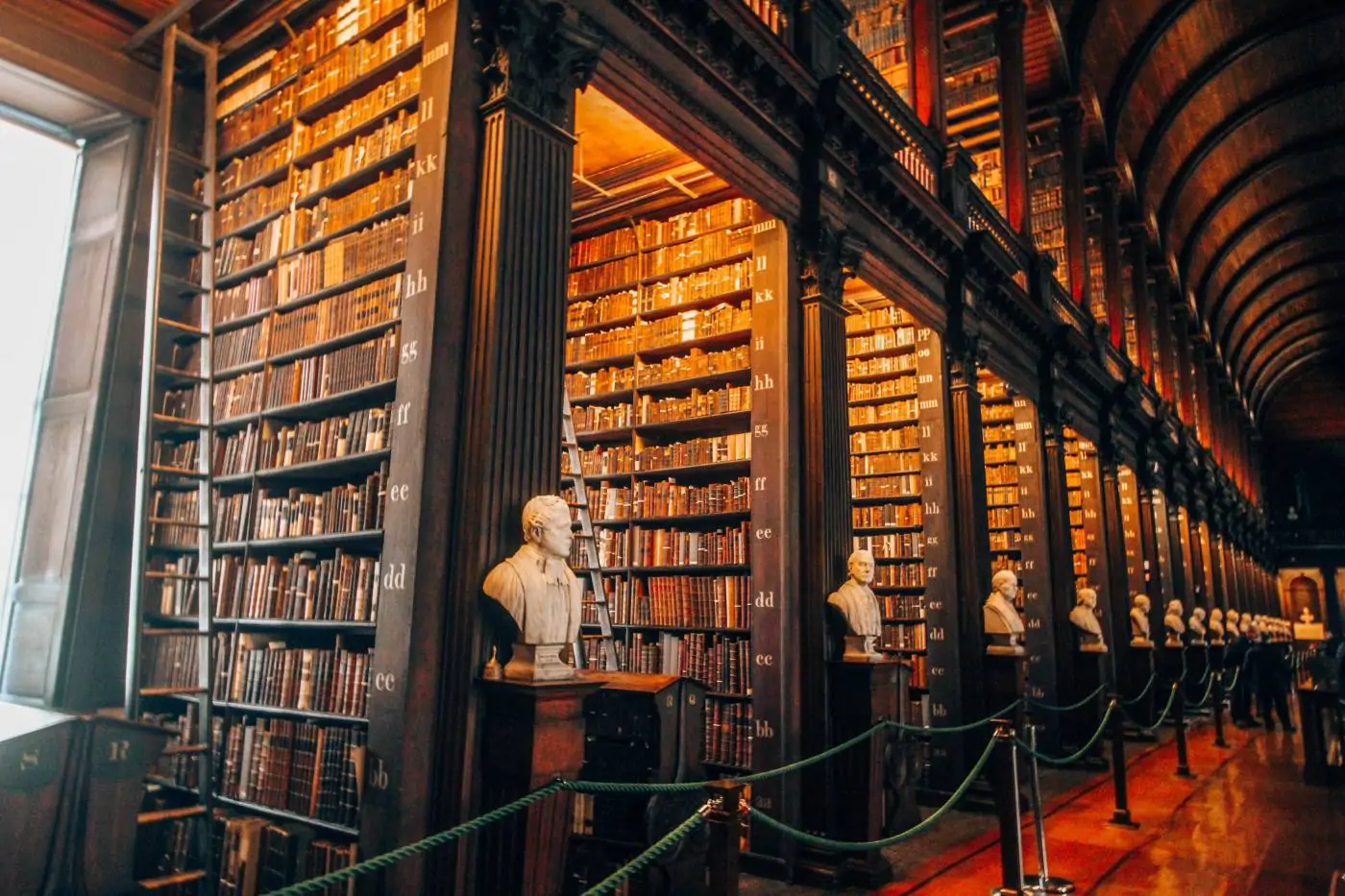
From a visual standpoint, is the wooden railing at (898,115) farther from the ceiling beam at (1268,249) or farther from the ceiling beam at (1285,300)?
the ceiling beam at (1285,300)

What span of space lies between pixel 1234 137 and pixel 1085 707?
11.9 m

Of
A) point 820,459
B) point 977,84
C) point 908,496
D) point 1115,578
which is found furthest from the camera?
point 1115,578

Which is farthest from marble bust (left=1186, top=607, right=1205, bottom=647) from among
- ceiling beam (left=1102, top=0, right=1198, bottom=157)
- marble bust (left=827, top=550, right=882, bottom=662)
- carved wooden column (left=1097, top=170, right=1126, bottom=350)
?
marble bust (left=827, top=550, right=882, bottom=662)

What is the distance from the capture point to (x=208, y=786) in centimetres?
335

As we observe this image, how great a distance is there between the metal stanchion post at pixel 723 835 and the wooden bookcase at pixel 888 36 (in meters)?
5.78

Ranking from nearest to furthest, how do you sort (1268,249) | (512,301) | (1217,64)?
1. (512,301)
2. (1217,64)
3. (1268,249)

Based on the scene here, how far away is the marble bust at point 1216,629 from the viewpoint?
11.7m

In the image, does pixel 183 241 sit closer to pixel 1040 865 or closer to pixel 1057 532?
pixel 1040 865

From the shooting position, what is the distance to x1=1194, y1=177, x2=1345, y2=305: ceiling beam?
55.4ft

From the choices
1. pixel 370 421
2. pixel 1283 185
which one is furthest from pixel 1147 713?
pixel 1283 185

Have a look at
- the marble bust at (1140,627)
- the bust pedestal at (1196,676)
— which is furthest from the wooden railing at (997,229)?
the bust pedestal at (1196,676)

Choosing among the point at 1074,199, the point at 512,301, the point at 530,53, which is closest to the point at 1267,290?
the point at 1074,199

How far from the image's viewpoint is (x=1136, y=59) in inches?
439

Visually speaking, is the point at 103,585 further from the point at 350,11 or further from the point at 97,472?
the point at 350,11
